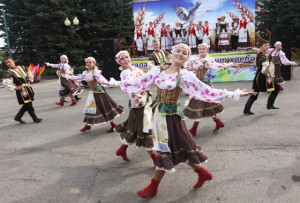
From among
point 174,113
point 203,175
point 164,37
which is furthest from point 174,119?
point 164,37

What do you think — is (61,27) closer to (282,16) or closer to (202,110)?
(202,110)

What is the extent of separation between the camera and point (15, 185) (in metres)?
3.59

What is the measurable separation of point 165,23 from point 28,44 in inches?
658

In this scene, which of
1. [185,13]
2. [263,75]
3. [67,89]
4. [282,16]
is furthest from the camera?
[282,16]

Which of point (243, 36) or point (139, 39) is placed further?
point (139, 39)

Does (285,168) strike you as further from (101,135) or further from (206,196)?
(101,135)

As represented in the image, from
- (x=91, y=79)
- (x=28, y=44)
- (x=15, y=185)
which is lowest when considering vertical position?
(x=15, y=185)

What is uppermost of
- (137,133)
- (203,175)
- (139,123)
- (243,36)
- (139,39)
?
(139,39)

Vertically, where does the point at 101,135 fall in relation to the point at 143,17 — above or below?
below

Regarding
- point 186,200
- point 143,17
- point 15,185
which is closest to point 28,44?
point 143,17

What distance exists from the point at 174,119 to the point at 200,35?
46.9ft

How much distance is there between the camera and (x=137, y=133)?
3754 mm

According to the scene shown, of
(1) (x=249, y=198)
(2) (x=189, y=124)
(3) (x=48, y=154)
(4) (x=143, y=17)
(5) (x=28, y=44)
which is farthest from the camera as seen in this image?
(5) (x=28, y=44)

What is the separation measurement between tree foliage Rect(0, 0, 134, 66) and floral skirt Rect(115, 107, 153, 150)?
19.3 metres
